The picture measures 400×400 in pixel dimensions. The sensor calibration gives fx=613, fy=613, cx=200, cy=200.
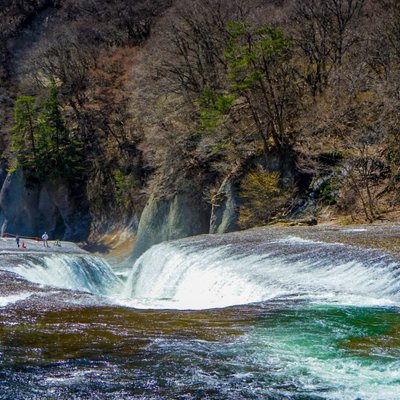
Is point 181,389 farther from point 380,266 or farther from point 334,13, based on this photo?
point 334,13

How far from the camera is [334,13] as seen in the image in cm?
3422

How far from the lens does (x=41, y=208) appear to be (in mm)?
46656

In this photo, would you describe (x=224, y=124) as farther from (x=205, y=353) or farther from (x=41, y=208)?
(x=205, y=353)

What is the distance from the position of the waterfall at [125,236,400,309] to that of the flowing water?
0.05 metres

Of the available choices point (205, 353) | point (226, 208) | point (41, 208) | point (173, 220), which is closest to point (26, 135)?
point (41, 208)

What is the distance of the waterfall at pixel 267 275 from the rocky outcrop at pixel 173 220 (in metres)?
11.6

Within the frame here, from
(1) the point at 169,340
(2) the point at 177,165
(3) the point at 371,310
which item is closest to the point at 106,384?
(1) the point at 169,340

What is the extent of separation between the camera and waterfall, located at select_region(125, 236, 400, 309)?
11914 mm

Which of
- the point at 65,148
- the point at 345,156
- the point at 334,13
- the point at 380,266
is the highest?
the point at 334,13

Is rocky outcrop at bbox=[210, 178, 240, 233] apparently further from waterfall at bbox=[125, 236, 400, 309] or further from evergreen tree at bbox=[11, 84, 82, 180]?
evergreen tree at bbox=[11, 84, 82, 180]

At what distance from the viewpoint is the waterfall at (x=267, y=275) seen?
11.9 m

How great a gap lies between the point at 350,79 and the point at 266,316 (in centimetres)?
1928

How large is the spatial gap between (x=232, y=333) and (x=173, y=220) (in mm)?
23896

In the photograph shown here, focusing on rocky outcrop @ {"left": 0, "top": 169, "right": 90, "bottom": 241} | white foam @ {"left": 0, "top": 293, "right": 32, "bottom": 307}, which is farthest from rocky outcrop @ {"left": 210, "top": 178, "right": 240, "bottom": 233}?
rocky outcrop @ {"left": 0, "top": 169, "right": 90, "bottom": 241}
